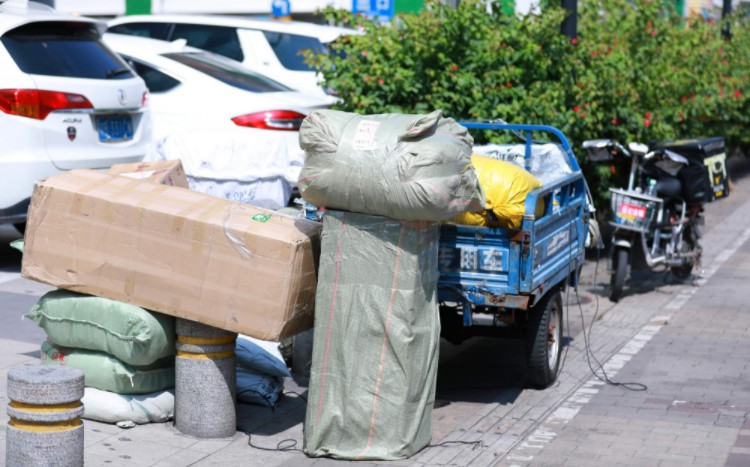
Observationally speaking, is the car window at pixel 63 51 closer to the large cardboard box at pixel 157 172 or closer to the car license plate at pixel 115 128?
the car license plate at pixel 115 128

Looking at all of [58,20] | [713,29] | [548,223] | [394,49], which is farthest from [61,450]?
[713,29]

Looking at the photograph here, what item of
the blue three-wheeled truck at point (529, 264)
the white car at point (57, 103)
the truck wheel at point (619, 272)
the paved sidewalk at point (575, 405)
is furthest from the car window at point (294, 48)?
the blue three-wheeled truck at point (529, 264)

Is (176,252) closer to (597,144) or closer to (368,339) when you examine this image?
(368,339)

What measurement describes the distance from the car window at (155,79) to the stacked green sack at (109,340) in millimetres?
5188

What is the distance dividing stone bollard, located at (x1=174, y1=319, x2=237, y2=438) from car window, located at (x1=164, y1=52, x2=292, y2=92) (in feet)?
17.9

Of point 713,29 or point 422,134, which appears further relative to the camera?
point 713,29

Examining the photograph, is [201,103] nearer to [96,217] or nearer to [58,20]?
[58,20]

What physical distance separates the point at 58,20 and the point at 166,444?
15.4 feet

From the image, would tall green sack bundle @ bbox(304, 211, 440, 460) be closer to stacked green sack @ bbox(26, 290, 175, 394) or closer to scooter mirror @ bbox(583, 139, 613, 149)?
stacked green sack @ bbox(26, 290, 175, 394)

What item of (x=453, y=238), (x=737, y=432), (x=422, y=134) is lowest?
(x=737, y=432)

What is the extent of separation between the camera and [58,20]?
945 centimetres

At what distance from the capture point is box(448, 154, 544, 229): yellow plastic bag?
6.69 m

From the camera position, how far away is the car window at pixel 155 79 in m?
11.2

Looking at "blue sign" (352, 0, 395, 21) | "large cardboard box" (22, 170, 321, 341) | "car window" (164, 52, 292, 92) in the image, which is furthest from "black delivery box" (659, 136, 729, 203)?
"blue sign" (352, 0, 395, 21)
